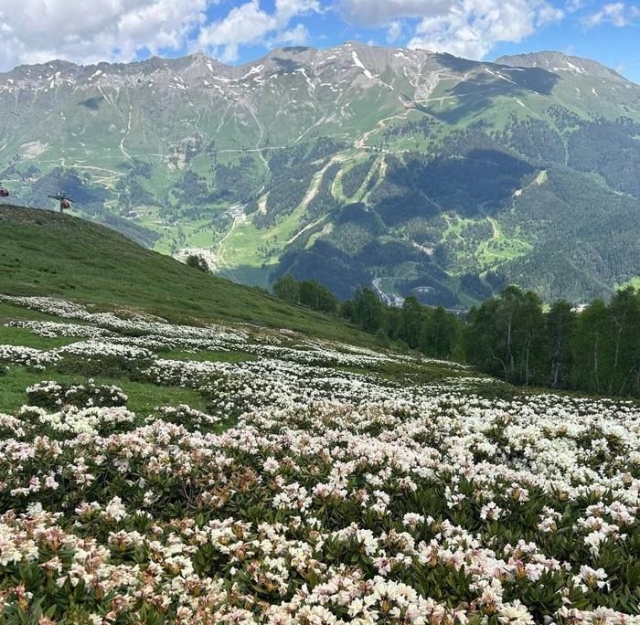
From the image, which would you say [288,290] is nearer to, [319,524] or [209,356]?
[209,356]

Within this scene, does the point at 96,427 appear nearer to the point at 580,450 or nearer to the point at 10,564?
the point at 10,564

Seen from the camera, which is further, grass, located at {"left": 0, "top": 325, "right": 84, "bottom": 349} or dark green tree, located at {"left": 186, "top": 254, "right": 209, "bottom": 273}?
dark green tree, located at {"left": 186, "top": 254, "right": 209, "bottom": 273}

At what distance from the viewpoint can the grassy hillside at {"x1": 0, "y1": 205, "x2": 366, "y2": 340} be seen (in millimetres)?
75062

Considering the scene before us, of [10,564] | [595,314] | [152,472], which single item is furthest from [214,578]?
[595,314]

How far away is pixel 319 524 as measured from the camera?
783 cm

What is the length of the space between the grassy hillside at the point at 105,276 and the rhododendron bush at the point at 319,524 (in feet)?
186

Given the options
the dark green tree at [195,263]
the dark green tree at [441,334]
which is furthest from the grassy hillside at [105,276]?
the dark green tree at [195,263]

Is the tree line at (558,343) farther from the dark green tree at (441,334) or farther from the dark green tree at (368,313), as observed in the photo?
the dark green tree at (368,313)

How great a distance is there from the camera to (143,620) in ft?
16.9

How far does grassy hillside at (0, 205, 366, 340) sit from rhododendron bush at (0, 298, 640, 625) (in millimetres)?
56750

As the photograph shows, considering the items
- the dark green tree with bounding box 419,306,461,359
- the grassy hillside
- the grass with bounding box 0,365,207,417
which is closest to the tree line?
the dark green tree with bounding box 419,306,461,359

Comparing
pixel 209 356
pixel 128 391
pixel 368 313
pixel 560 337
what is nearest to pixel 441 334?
pixel 368 313

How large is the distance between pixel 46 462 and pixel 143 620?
5.88 metres

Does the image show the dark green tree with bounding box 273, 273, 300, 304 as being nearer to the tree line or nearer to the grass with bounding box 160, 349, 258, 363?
the tree line
